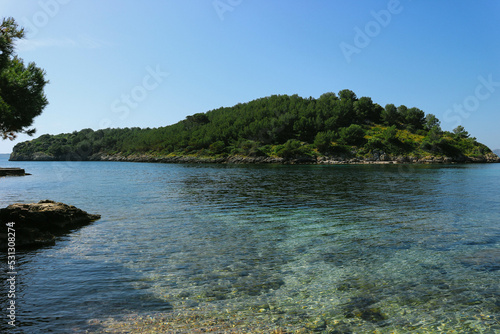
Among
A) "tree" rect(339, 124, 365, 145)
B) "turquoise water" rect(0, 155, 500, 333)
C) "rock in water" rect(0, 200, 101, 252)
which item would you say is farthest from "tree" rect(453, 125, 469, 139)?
A: "rock in water" rect(0, 200, 101, 252)

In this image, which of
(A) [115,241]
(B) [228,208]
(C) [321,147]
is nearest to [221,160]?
(C) [321,147]

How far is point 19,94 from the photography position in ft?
70.4

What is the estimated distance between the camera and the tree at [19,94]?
1995 centimetres

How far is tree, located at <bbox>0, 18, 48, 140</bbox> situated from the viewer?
1995 centimetres

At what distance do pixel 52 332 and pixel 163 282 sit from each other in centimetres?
388

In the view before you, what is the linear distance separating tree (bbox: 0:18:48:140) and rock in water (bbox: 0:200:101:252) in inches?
248

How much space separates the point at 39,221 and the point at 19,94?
10.2 metres

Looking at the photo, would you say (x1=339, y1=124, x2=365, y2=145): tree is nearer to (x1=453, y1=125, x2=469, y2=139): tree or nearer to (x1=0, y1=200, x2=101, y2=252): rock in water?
(x1=453, y1=125, x2=469, y2=139): tree

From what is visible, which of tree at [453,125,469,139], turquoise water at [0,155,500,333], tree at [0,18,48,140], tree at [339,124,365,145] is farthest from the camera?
tree at [453,125,469,139]

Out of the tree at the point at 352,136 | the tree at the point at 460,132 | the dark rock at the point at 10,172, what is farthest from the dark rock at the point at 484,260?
the tree at the point at 460,132

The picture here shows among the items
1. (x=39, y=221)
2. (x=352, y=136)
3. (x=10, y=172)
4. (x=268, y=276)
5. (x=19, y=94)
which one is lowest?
(x=268, y=276)

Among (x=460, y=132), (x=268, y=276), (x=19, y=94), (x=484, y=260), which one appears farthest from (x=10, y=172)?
(x=460, y=132)

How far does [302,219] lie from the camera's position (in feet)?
74.5

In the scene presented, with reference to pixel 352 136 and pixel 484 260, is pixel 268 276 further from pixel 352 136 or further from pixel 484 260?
pixel 352 136
